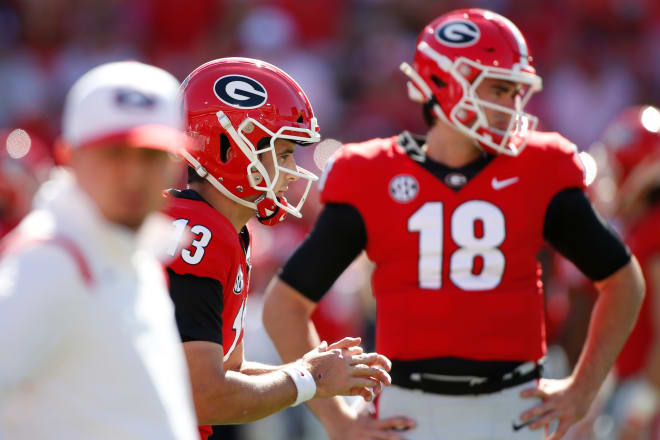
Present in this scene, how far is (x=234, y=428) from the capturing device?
809 cm

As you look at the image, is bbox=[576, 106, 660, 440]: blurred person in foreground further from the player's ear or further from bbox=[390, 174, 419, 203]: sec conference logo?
the player's ear

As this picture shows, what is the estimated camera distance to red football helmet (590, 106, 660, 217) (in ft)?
19.8

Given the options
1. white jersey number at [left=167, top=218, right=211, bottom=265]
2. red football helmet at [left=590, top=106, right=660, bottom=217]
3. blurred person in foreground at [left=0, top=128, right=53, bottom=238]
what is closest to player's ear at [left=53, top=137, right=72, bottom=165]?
white jersey number at [left=167, top=218, right=211, bottom=265]

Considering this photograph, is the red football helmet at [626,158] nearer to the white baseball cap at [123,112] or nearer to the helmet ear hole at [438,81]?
the helmet ear hole at [438,81]

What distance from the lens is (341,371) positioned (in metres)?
2.92

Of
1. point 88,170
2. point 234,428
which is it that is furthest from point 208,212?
point 234,428

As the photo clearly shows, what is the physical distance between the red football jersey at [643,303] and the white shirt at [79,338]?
12.4 feet

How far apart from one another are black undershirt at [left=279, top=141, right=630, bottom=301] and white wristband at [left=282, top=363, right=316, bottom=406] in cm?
85

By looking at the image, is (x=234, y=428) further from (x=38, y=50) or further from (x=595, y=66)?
(x=38, y=50)

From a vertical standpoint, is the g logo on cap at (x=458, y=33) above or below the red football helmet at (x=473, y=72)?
above

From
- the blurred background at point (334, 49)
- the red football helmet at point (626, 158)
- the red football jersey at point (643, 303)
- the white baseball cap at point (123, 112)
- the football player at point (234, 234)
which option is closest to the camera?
the white baseball cap at point (123, 112)

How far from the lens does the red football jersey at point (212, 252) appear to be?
2852 mm

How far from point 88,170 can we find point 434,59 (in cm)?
198

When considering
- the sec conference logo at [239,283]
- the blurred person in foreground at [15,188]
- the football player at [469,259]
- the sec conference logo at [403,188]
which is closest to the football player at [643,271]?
the football player at [469,259]
